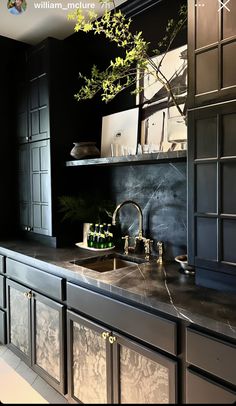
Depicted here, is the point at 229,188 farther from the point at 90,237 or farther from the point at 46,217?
the point at 46,217

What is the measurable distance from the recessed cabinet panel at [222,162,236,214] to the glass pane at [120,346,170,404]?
2.42 ft

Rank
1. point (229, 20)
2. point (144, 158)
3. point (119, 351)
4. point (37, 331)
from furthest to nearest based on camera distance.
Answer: point (37, 331) → point (144, 158) → point (119, 351) → point (229, 20)

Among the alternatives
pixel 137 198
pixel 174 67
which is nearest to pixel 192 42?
pixel 174 67

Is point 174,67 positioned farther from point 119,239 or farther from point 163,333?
point 163,333

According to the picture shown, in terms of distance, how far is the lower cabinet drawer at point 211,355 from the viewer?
1122mm

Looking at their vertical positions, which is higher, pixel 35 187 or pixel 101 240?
pixel 35 187

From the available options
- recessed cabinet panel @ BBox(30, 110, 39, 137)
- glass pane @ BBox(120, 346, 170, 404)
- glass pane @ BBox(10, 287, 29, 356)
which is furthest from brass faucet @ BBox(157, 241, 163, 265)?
recessed cabinet panel @ BBox(30, 110, 39, 137)

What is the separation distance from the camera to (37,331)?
2221mm

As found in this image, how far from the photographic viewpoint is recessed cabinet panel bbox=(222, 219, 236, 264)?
53.7 inches

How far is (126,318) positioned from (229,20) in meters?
1.40

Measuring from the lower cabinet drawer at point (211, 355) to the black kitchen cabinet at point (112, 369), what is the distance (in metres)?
0.13

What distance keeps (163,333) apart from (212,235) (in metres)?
0.48

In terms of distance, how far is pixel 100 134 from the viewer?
273 centimetres

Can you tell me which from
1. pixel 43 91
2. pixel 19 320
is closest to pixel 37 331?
pixel 19 320
